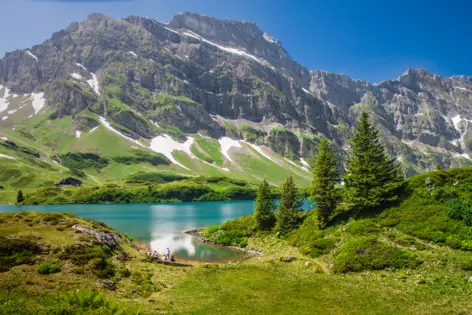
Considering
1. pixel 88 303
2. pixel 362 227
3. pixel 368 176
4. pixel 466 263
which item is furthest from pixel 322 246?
pixel 88 303

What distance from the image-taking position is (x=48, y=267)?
27.9 meters

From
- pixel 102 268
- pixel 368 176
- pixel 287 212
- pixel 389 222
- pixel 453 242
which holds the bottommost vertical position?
pixel 102 268

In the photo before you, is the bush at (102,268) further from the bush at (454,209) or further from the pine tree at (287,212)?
the bush at (454,209)

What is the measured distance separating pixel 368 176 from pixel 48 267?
4581 centimetres

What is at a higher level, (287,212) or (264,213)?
(287,212)

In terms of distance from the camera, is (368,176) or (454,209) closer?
(454,209)

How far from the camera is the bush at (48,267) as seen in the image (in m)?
27.2

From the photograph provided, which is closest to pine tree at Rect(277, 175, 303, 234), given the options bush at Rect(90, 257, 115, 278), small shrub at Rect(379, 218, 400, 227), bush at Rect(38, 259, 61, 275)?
small shrub at Rect(379, 218, 400, 227)

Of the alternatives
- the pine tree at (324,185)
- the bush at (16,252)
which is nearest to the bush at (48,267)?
the bush at (16,252)

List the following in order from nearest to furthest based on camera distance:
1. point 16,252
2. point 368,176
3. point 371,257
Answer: point 16,252 < point 371,257 < point 368,176

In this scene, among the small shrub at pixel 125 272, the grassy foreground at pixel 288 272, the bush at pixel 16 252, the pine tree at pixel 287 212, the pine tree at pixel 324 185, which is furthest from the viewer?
the pine tree at pixel 287 212

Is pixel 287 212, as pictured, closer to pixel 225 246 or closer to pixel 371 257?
pixel 225 246

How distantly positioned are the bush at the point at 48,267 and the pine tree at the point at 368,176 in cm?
4246

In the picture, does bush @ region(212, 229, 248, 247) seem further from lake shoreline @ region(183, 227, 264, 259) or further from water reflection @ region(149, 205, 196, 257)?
water reflection @ region(149, 205, 196, 257)
